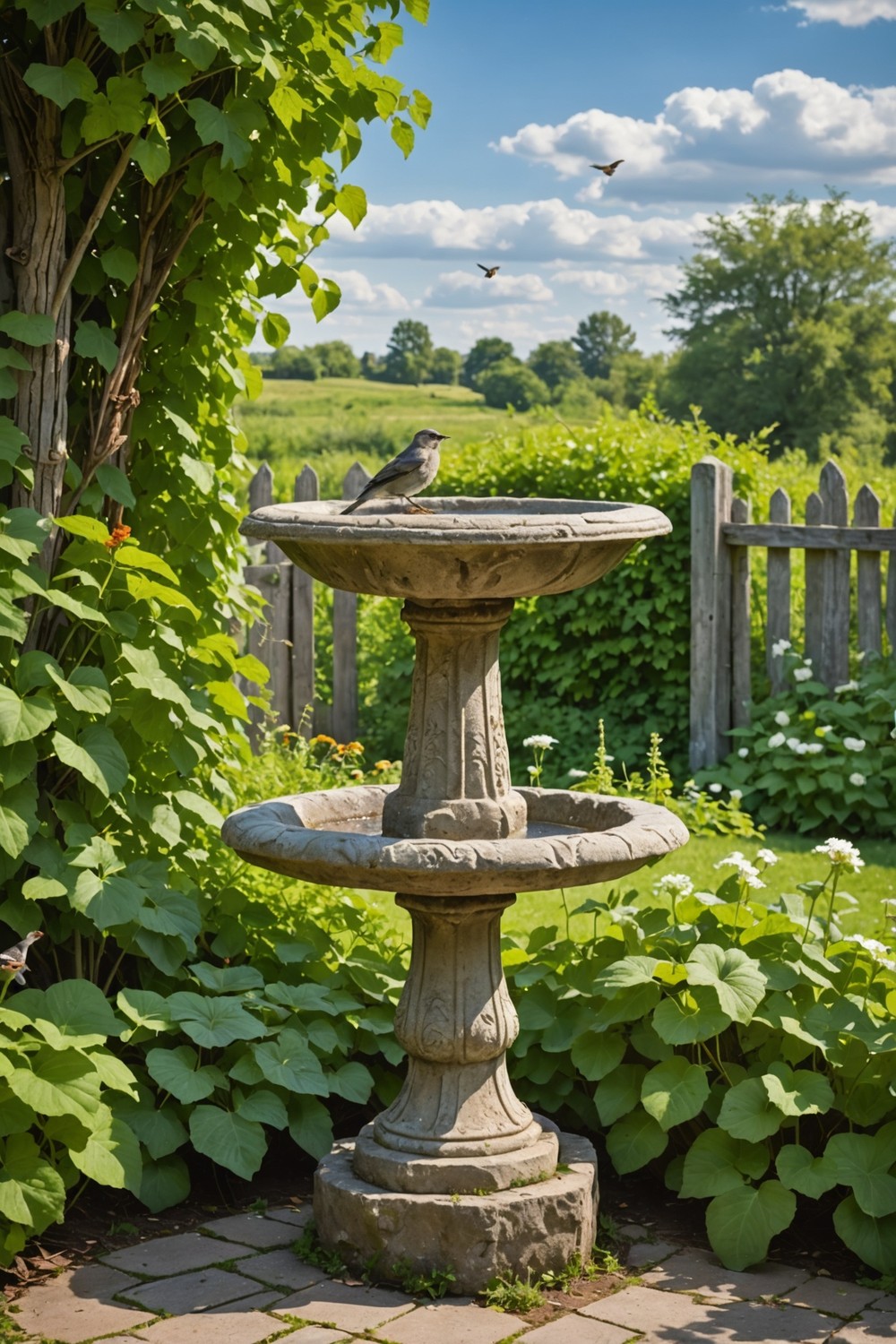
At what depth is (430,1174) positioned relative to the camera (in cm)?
357

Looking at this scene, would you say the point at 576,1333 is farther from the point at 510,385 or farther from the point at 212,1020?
the point at 510,385

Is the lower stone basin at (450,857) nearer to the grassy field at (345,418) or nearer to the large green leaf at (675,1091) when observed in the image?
the large green leaf at (675,1091)

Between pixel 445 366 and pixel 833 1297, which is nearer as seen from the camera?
pixel 833 1297

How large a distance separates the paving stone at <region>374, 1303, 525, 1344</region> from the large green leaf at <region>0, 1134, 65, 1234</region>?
0.79m

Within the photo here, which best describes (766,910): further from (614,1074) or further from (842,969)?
(614,1074)

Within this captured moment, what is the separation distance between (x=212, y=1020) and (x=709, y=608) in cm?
544

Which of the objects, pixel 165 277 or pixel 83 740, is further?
pixel 165 277

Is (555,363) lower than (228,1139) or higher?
higher

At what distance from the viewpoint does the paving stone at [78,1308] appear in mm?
3203

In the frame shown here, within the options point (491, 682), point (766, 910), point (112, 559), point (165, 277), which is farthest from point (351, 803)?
point (165, 277)

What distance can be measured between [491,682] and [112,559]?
1.04 meters

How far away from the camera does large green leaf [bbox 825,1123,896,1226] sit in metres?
3.49

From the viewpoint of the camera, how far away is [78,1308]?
10.9 ft

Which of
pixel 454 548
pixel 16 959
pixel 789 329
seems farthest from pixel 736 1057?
pixel 789 329
